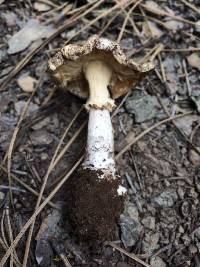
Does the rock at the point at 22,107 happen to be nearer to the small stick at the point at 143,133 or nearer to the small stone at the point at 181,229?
the small stick at the point at 143,133

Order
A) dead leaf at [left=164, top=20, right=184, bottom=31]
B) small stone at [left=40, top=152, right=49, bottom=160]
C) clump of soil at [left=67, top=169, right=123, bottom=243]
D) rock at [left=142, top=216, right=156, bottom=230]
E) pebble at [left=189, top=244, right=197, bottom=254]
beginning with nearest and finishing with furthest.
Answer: clump of soil at [left=67, top=169, right=123, bottom=243]
pebble at [left=189, top=244, right=197, bottom=254]
rock at [left=142, top=216, right=156, bottom=230]
small stone at [left=40, top=152, right=49, bottom=160]
dead leaf at [left=164, top=20, right=184, bottom=31]

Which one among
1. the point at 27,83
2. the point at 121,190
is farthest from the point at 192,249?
the point at 27,83

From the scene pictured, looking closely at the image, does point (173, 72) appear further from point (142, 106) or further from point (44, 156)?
point (44, 156)

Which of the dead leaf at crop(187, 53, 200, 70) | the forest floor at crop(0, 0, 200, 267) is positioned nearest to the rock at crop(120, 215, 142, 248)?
the forest floor at crop(0, 0, 200, 267)

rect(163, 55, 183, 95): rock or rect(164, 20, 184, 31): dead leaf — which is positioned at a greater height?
rect(164, 20, 184, 31): dead leaf

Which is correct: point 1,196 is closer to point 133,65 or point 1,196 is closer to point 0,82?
point 0,82

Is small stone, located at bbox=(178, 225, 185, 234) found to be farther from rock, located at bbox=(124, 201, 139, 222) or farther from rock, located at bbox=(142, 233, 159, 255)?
rock, located at bbox=(124, 201, 139, 222)

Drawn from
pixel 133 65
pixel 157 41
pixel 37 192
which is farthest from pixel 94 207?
pixel 157 41
